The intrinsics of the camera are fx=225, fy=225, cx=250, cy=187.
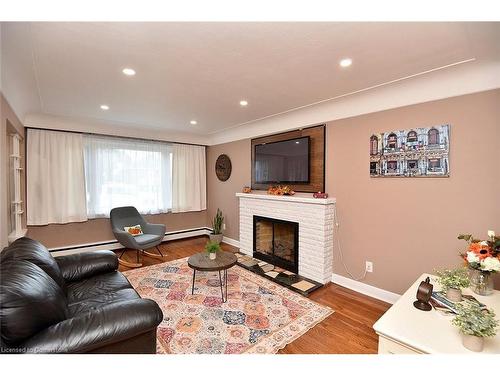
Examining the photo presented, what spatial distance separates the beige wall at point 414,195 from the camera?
195cm

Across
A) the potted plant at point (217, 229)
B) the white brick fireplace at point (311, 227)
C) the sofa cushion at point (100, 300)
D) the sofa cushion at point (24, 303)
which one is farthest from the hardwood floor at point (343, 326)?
the potted plant at point (217, 229)

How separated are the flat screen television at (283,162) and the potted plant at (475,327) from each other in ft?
7.65

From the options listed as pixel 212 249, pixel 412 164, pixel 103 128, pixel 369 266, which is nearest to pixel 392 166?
pixel 412 164

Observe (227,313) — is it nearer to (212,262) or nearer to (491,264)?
(212,262)

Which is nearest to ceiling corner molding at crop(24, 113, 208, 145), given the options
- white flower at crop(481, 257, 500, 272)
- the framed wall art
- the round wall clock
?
the round wall clock

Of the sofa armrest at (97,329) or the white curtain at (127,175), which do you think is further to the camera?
the white curtain at (127,175)

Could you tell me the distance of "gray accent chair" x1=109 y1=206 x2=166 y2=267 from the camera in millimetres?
Result: 3553

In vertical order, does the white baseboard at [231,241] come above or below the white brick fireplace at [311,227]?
below

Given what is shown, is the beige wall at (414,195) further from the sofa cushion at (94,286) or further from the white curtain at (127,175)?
the white curtain at (127,175)

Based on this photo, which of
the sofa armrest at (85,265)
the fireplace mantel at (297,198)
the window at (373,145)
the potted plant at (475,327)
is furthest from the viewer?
the fireplace mantel at (297,198)

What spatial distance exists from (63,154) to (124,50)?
2.99 meters

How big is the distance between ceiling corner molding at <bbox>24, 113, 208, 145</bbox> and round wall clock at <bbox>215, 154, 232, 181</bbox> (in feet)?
2.10

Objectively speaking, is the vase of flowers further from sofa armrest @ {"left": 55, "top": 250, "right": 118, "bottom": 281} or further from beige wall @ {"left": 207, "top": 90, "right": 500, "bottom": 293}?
sofa armrest @ {"left": 55, "top": 250, "right": 118, "bottom": 281}
